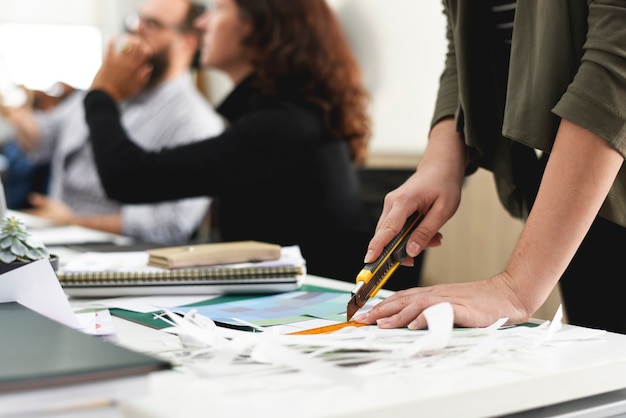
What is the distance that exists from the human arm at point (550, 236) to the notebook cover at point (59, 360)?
0.30 metres

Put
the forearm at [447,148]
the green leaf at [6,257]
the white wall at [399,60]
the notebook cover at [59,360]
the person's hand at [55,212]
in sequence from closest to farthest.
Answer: the notebook cover at [59,360]
the green leaf at [6,257]
the forearm at [447,148]
the white wall at [399,60]
the person's hand at [55,212]

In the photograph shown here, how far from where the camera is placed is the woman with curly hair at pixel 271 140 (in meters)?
1.92

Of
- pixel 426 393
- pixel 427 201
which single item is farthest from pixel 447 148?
pixel 426 393

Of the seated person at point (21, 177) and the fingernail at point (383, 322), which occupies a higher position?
the fingernail at point (383, 322)

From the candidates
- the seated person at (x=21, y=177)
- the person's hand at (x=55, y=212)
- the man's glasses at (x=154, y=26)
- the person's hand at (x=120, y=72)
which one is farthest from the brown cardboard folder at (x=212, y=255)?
the seated person at (x=21, y=177)

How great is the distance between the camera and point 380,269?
83cm

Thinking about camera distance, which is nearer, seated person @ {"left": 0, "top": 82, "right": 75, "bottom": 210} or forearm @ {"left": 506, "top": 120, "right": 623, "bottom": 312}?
forearm @ {"left": 506, "top": 120, "right": 623, "bottom": 312}

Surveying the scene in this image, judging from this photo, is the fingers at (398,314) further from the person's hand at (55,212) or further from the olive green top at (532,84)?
the person's hand at (55,212)

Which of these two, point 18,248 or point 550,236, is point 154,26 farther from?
point 550,236

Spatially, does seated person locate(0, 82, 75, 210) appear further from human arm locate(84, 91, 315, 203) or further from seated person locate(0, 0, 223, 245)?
human arm locate(84, 91, 315, 203)

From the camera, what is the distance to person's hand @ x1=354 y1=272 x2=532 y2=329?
0.75 metres

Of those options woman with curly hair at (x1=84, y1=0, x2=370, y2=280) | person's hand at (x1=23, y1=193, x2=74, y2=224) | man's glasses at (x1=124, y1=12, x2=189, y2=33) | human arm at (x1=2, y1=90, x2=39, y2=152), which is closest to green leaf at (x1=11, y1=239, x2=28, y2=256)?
woman with curly hair at (x1=84, y1=0, x2=370, y2=280)

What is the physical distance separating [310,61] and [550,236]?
1.34m

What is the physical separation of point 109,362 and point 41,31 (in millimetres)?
4524
